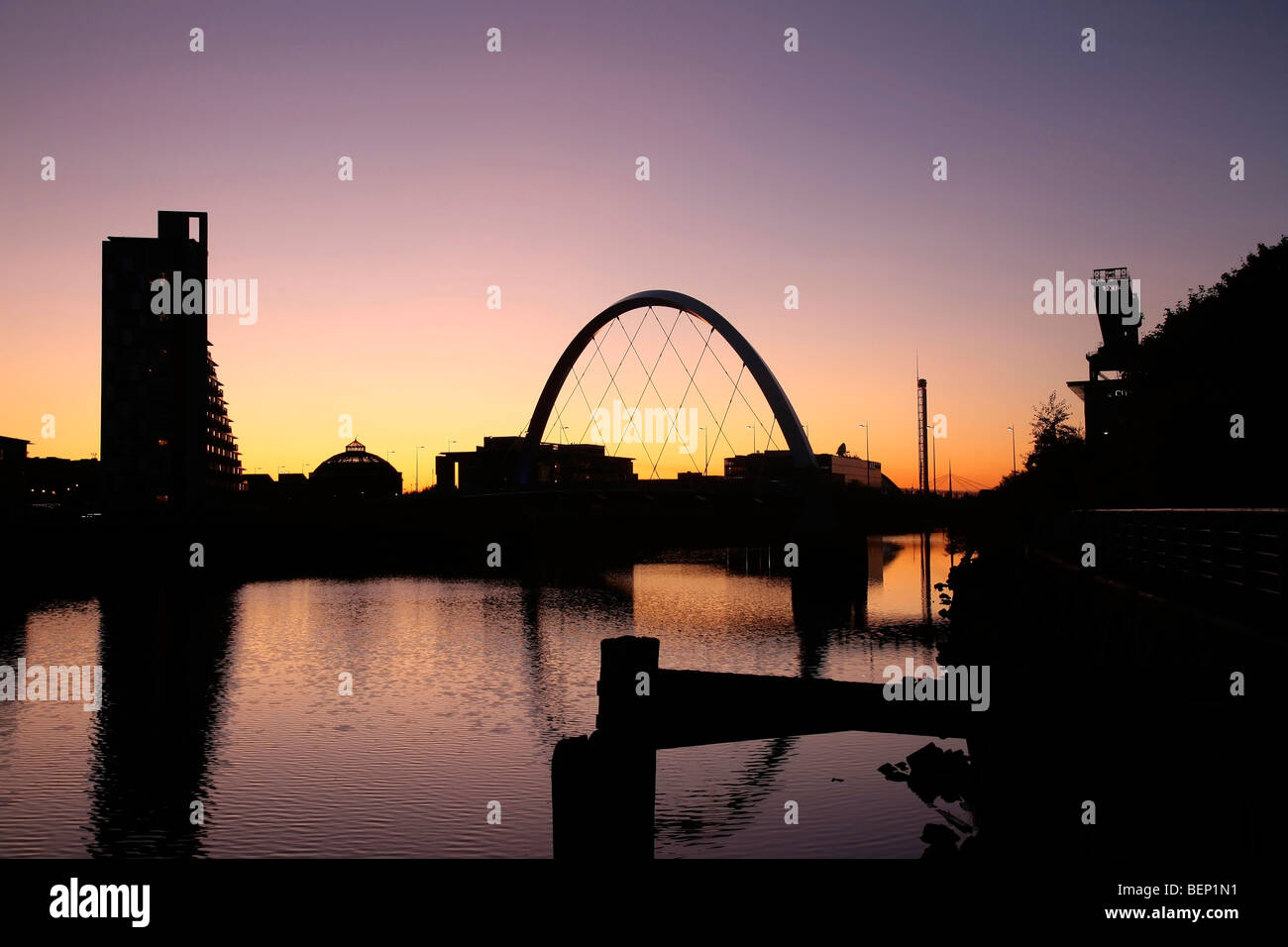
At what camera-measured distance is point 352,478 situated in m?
163

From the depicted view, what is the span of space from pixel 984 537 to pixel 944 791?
2964 centimetres

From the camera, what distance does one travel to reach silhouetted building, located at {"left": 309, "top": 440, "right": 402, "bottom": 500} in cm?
16100

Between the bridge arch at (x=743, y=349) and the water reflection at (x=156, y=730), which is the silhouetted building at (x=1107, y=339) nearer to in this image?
the bridge arch at (x=743, y=349)

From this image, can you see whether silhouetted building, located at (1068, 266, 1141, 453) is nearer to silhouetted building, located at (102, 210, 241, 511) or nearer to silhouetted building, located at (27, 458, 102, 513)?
silhouetted building, located at (102, 210, 241, 511)

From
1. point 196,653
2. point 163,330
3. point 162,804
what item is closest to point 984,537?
point 196,653

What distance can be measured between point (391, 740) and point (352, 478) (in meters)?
147

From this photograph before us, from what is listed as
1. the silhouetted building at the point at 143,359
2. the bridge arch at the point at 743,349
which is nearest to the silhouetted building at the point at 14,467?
the silhouetted building at the point at 143,359

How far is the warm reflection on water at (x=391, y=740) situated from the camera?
1532cm

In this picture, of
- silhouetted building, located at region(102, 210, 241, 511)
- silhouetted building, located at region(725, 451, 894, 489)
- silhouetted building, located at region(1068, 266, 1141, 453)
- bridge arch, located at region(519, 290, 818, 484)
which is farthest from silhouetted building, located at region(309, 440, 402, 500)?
silhouetted building, located at region(1068, 266, 1141, 453)

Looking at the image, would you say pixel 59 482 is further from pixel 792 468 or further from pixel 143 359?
pixel 792 468

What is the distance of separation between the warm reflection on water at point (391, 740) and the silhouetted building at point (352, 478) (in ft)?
381

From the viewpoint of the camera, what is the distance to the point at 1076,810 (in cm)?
717

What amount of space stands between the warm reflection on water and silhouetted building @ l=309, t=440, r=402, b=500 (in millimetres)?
116251
